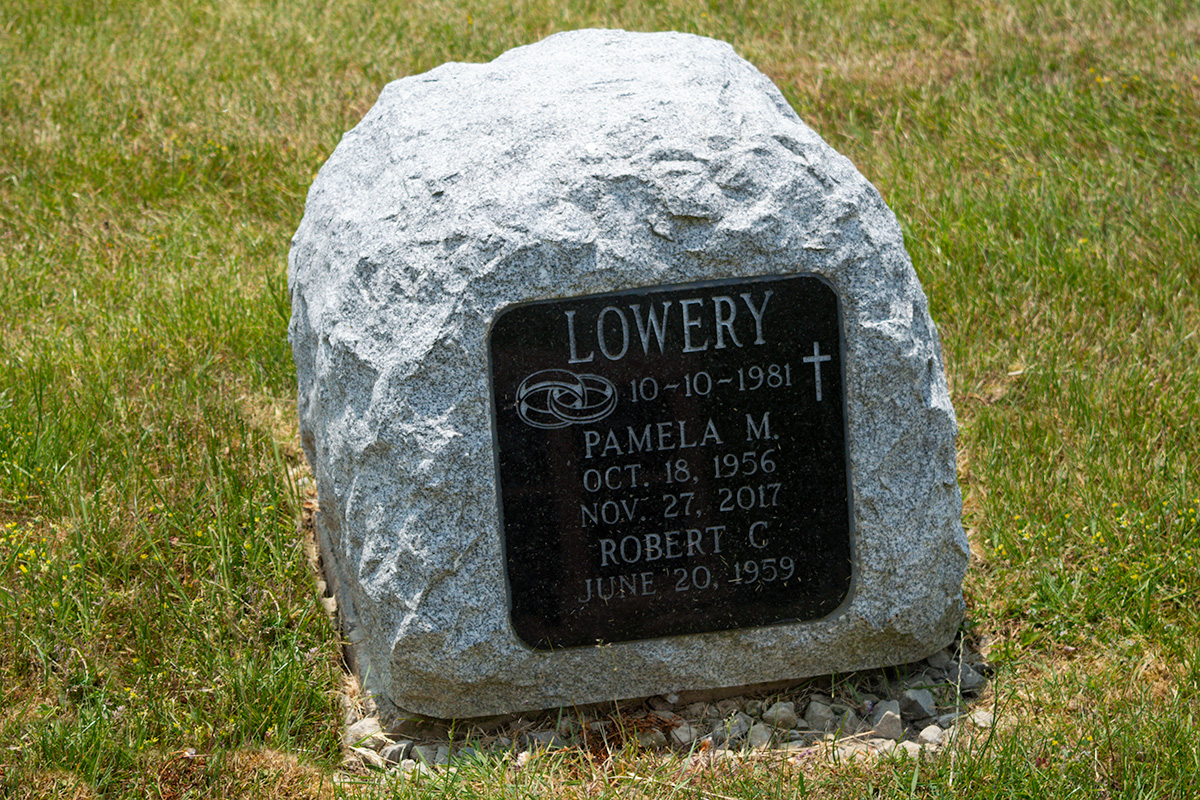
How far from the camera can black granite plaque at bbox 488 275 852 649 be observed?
2.64 meters

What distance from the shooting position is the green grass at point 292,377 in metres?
2.71

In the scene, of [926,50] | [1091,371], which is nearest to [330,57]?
[926,50]

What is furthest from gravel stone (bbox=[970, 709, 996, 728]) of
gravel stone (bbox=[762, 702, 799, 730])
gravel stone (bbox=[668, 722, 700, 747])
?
gravel stone (bbox=[668, 722, 700, 747])

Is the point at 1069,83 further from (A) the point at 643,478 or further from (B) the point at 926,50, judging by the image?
(A) the point at 643,478

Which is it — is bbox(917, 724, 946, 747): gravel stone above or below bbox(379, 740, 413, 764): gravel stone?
above

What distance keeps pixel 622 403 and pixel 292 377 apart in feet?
6.56

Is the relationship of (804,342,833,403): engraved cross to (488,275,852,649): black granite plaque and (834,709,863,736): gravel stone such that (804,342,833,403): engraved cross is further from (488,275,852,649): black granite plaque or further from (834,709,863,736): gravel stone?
(834,709,863,736): gravel stone

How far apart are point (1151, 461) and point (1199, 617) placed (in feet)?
2.25

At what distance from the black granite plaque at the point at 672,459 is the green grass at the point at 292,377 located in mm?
402

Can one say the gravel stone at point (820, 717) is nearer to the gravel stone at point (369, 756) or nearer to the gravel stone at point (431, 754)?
the gravel stone at point (431, 754)

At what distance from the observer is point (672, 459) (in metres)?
2.74

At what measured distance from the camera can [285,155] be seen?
5.70 m

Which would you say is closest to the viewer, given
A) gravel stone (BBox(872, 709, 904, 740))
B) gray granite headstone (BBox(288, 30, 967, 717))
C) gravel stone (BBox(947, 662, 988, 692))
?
gray granite headstone (BBox(288, 30, 967, 717))

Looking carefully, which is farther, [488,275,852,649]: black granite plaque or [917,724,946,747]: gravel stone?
[917,724,946,747]: gravel stone
